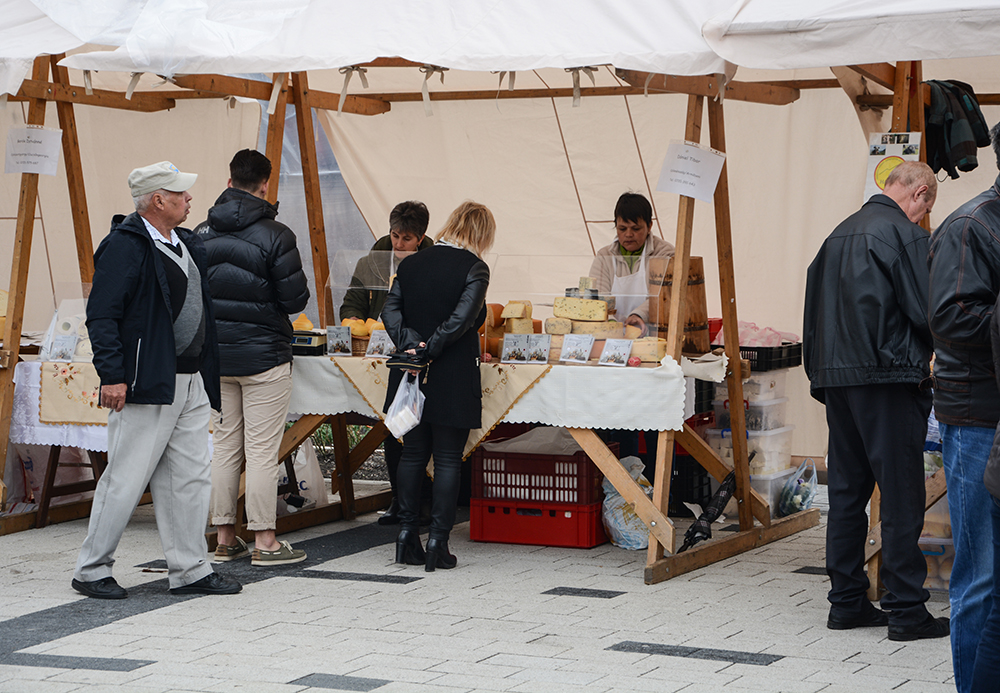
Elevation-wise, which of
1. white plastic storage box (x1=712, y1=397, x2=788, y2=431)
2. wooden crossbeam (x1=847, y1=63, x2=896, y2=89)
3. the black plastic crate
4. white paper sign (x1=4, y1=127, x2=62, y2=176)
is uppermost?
wooden crossbeam (x1=847, y1=63, x2=896, y2=89)

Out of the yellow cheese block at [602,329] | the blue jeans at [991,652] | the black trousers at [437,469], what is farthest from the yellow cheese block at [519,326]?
the blue jeans at [991,652]

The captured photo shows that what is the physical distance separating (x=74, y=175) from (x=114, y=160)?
1.85 meters

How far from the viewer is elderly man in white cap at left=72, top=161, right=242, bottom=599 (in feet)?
16.0

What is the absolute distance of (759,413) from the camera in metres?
6.66

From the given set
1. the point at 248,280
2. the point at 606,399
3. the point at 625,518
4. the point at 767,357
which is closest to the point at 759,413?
the point at 767,357

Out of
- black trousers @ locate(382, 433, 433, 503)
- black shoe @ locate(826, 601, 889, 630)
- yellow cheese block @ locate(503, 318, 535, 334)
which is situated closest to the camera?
black shoe @ locate(826, 601, 889, 630)

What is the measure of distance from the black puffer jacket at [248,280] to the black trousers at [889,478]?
2536 mm

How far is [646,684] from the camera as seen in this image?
3.84 m

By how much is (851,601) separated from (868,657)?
40 centimetres

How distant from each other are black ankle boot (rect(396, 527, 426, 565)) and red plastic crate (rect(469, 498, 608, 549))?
582 millimetres

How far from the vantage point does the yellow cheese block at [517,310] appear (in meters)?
5.85

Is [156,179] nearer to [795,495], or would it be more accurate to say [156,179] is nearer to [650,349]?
[650,349]

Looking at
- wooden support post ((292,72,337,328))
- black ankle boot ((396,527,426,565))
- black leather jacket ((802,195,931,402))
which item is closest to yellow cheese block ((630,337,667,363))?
black leather jacket ((802,195,931,402))

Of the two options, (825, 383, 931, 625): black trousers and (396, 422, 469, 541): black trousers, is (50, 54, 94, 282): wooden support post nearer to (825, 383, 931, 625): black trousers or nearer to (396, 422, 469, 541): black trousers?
(396, 422, 469, 541): black trousers
